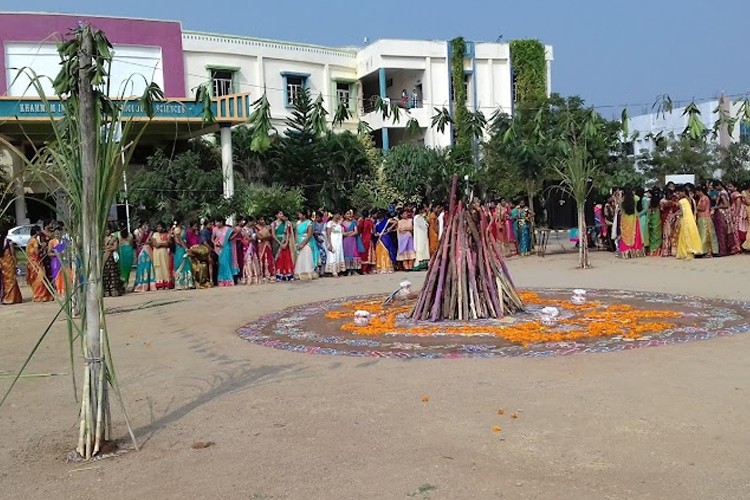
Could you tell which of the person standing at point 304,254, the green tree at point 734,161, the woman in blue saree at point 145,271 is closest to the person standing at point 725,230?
the person standing at point 304,254

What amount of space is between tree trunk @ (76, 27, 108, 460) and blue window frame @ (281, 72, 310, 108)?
2679cm

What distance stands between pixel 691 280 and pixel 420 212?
6883 millimetres

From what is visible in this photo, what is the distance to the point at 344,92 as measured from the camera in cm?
3291

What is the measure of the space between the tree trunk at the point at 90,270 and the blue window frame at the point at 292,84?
87.9 feet

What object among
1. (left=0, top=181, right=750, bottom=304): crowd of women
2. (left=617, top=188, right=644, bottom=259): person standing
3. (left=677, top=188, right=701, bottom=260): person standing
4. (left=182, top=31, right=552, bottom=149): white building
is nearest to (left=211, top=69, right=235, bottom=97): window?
(left=182, top=31, right=552, bottom=149): white building

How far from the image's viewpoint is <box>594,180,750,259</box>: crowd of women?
1559cm

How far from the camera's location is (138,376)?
6668mm

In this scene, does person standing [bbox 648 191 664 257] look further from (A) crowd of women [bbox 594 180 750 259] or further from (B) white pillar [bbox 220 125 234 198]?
(B) white pillar [bbox 220 125 234 198]

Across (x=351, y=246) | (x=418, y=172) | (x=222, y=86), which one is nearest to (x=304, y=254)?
(x=351, y=246)

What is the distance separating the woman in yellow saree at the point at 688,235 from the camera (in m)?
15.4

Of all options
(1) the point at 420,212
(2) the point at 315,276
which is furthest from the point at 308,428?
(1) the point at 420,212

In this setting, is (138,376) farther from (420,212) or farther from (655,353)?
(420,212)

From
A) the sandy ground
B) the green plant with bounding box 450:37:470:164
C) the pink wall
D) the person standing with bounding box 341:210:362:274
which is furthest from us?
the green plant with bounding box 450:37:470:164

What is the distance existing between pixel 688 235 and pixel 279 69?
65.3ft
